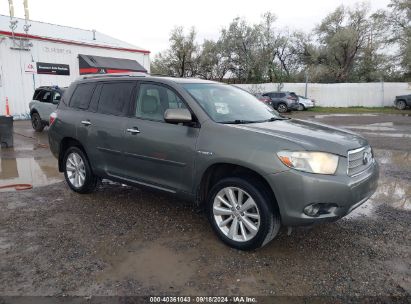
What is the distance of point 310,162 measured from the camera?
3.46 meters

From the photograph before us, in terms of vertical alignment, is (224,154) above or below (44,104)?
below

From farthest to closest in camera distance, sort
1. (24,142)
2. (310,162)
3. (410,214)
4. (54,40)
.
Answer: (54,40) → (24,142) → (410,214) → (310,162)

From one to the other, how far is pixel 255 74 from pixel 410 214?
124 ft

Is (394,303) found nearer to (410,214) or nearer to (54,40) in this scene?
(410,214)

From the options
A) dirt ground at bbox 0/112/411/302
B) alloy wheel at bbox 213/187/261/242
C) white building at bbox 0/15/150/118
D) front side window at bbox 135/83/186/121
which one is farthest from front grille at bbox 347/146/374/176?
white building at bbox 0/15/150/118

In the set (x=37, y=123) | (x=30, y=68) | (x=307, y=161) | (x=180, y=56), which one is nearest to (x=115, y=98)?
(x=307, y=161)

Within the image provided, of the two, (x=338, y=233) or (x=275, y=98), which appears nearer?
(x=338, y=233)

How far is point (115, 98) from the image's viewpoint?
5.12 m

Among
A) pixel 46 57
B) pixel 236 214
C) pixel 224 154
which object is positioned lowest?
pixel 236 214

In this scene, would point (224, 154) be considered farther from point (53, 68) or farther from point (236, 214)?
point (53, 68)

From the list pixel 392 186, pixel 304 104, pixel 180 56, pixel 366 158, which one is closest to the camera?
pixel 366 158

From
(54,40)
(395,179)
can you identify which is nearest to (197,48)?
(54,40)

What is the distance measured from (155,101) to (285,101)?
911 inches

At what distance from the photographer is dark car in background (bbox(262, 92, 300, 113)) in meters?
26.6
